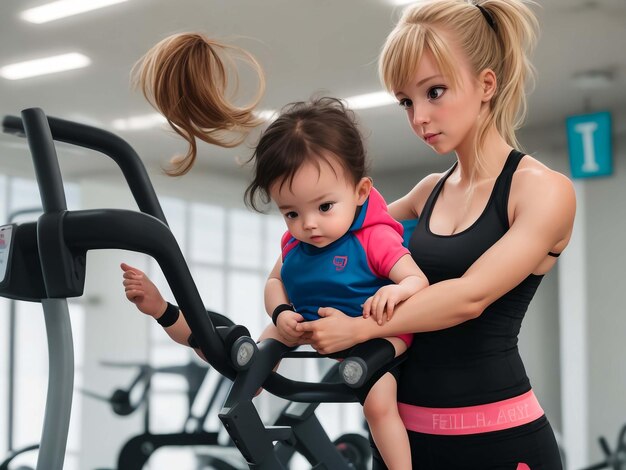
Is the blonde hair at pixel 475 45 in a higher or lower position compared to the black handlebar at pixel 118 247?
higher

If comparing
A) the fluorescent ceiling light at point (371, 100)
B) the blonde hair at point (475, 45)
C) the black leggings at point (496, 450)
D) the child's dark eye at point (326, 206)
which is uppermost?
the fluorescent ceiling light at point (371, 100)

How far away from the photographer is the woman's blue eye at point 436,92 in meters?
1.07

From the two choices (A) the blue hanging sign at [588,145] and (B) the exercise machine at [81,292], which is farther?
(A) the blue hanging sign at [588,145]

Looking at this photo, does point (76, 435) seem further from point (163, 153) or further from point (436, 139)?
point (436, 139)

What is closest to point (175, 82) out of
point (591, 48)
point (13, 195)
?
point (13, 195)

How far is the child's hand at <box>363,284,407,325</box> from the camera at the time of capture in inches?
38.6

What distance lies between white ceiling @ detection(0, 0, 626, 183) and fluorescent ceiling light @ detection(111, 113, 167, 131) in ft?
0.14

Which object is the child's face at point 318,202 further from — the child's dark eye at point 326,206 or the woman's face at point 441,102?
the woman's face at point 441,102

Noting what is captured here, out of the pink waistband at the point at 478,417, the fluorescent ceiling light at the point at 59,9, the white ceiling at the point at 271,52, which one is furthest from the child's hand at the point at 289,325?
the fluorescent ceiling light at the point at 59,9

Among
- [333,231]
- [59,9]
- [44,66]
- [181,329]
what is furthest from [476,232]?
[44,66]

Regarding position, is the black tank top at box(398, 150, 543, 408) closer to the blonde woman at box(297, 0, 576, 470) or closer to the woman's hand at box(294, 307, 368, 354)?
the blonde woman at box(297, 0, 576, 470)

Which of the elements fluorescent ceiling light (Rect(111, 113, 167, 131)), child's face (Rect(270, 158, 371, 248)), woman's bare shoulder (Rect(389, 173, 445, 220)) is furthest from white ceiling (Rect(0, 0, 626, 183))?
child's face (Rect(270, 158, 371, 248))

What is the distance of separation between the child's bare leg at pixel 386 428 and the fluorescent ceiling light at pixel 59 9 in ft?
10.9

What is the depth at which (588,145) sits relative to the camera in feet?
16.9
